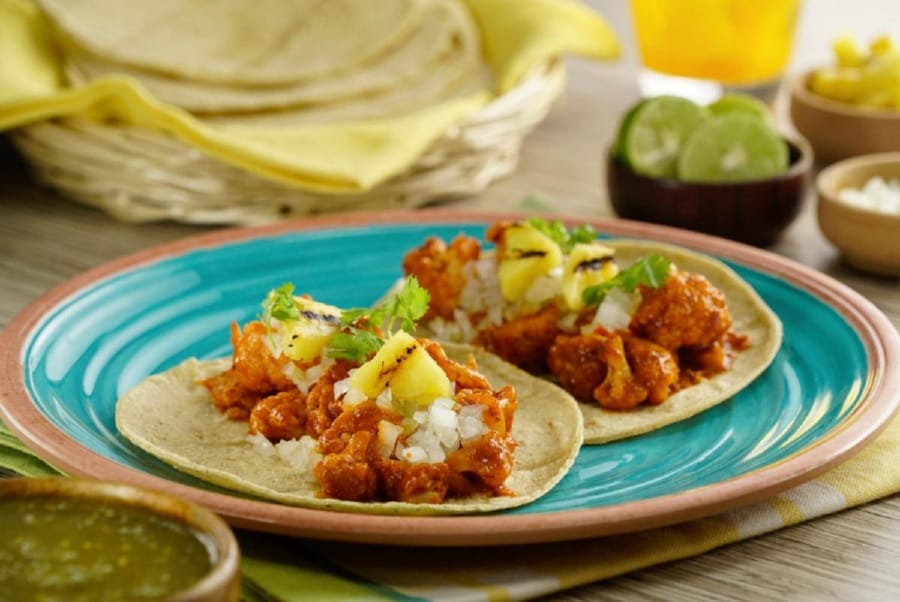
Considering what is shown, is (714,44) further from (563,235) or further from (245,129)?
(563,235)

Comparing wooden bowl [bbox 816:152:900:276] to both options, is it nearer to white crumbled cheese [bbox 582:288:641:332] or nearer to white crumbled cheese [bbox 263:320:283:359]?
white crumbled cheese [bbox 582:288:641:332]

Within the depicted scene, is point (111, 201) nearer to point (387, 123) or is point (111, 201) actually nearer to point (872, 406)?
point (387, 123)

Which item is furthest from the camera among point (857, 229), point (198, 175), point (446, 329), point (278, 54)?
point (278, 54)

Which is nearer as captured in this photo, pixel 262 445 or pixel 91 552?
pixel 91 552

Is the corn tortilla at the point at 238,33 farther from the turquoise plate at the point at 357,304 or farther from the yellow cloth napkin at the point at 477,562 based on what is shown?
the yellow cloth napkin at the point at 477,562

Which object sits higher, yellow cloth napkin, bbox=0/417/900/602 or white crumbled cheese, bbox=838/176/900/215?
yellow cloth napkin, bbox=0/417/900/602

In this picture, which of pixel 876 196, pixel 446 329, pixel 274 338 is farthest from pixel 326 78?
pixel 274 338

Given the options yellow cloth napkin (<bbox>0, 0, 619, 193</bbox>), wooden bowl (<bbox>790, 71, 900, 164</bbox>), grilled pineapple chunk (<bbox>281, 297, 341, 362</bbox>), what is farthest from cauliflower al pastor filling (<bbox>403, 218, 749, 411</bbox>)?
wooden bowl (<bbox>790, 71, 900, 164</bbox>)
